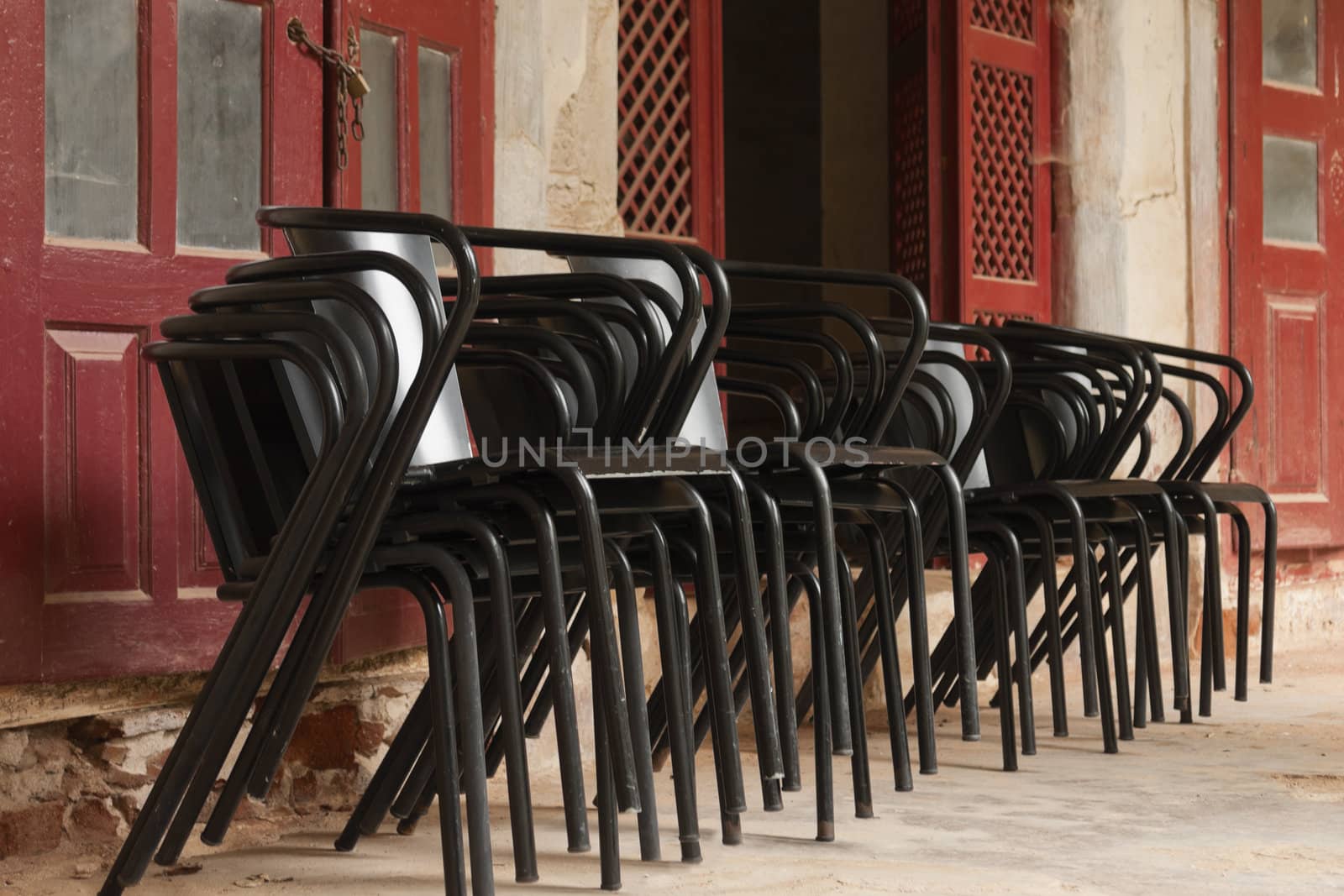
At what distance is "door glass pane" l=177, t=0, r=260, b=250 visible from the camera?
2602mm

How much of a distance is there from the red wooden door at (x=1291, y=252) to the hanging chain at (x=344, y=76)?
11.7ft

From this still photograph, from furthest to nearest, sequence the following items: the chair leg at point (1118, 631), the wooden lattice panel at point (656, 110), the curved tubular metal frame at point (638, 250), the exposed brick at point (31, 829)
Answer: the wooden lattice panel at point (656, 110)
the chair leg at point (1118, 631)
the exposed brick at point (31, 829)
the curved tubular metal frame at point (638, 250)

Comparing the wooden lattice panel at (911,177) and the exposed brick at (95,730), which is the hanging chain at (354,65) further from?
the wooden lattice panel at (911,177)

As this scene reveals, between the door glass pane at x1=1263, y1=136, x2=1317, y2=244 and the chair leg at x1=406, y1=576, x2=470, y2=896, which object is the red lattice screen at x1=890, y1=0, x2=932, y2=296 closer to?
the door glass pane at x1=1263, y1=136, x2=1317, y2=244

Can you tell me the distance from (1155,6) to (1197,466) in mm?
2051

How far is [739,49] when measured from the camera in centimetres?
823

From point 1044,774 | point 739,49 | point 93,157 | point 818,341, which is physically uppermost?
point 739,49

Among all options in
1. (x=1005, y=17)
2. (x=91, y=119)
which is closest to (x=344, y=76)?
(x=91, y=119)

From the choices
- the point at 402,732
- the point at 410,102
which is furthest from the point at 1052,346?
the point at 402,732

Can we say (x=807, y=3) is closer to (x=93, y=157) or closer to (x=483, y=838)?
(x=93, y=157)

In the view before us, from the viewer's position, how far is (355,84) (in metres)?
2.79

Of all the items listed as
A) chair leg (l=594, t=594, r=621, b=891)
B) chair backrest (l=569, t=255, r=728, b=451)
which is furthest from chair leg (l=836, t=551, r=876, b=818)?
chair leg (l=594, t=594, r=621, b=891)

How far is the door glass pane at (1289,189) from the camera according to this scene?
559 cm

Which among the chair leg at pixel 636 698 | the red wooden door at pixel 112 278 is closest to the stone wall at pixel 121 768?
the red wooden door at pixel 112 278
